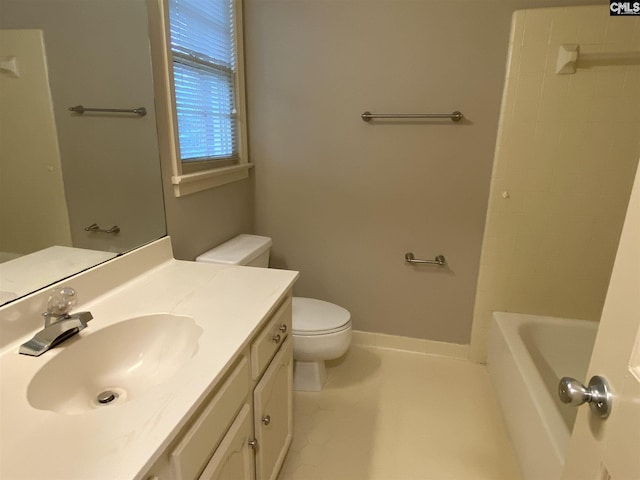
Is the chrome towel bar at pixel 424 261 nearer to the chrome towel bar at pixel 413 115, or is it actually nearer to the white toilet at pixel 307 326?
the white toilet at pixel 307 326

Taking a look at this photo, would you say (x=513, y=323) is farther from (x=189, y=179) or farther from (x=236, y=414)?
(x=189, y=179)

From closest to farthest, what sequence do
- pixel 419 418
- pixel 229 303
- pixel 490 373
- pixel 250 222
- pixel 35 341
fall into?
pixel 35 341 < pixel 229 303 < pixel 419 418 < pixel 490 373 < pixel 250 222

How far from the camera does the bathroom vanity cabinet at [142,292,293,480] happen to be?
0.80m

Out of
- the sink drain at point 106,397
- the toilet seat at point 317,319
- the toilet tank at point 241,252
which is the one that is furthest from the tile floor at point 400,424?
the sink drain at point 106,397

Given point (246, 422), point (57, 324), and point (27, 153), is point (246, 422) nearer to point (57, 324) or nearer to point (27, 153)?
point (57, 324)

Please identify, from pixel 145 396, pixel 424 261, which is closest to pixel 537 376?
pixel 424 261

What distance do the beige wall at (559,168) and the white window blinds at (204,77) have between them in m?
1.43

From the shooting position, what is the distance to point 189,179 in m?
1.66

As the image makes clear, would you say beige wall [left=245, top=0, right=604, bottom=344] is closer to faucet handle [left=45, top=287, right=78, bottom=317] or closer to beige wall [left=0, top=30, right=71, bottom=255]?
beige wall [left=0, top=30, right=71, bottom=255]

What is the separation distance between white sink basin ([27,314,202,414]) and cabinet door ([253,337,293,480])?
28cm

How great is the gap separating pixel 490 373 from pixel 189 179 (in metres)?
1.90

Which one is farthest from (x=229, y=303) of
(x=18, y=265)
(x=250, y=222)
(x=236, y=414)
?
(x=250, y=222)

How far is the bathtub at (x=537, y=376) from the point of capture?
140cm

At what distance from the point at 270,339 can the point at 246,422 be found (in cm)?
25
